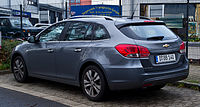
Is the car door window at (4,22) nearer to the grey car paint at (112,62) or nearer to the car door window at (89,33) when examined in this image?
the grey car paint at (112,62)

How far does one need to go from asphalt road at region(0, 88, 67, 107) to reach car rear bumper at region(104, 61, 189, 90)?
3.22ft

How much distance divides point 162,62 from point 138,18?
1199 mm

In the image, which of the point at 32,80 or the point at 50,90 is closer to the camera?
the point at 50,90

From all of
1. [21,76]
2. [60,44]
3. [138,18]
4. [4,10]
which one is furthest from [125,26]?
[4,10]

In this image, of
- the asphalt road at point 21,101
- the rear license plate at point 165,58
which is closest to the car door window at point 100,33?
the rear license plate at point 165,58

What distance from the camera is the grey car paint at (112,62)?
526cm

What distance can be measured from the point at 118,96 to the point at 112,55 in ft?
3.80

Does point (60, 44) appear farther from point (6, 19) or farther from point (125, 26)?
point (6, 19)

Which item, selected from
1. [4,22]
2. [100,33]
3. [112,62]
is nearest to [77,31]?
[100,33]

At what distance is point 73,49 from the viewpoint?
6184 mm

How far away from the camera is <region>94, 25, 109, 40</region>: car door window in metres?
5.79

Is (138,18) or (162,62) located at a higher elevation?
(138,18)

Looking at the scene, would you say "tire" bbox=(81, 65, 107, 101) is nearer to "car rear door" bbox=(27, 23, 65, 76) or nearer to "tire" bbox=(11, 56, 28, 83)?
"car rear door" bbox=(27, 23, 65, 76)

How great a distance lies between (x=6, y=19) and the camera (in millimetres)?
19875
